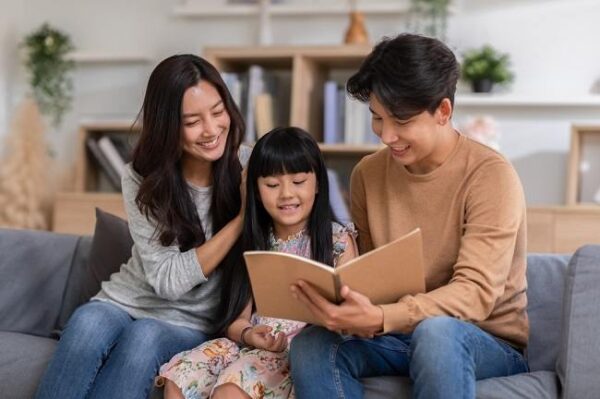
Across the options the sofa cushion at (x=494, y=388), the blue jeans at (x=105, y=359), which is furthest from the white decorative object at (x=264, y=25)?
the sofa cushion at (x=494, y=388)

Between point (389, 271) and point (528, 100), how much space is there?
7.21ft

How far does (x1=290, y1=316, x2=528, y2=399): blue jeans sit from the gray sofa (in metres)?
0.04

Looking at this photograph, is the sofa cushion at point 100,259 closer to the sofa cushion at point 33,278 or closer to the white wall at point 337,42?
the sofa cushion at point 33,278

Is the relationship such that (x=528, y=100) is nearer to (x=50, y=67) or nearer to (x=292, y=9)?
(x=292, y=9)

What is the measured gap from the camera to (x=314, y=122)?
4191mm

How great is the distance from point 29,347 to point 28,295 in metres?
0.37

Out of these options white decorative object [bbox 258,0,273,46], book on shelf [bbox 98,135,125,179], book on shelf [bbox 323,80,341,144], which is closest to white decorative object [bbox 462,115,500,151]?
book on shelf [bbox 323,80,341,144]

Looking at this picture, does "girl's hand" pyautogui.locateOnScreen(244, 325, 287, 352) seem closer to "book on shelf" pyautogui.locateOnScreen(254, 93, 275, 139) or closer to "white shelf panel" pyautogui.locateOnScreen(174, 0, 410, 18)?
"book on shelf" pyautogui.locateOnScreen(254, 93, 275, 139)

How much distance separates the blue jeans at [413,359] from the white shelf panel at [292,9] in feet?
7.47

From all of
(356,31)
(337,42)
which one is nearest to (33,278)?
(356,31)

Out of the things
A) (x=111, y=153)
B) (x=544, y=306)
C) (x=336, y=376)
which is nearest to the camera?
(x=336, y=376)

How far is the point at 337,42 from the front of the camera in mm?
4285

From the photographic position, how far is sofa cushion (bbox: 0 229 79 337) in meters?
2.81

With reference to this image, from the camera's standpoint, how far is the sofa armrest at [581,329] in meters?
2.10
